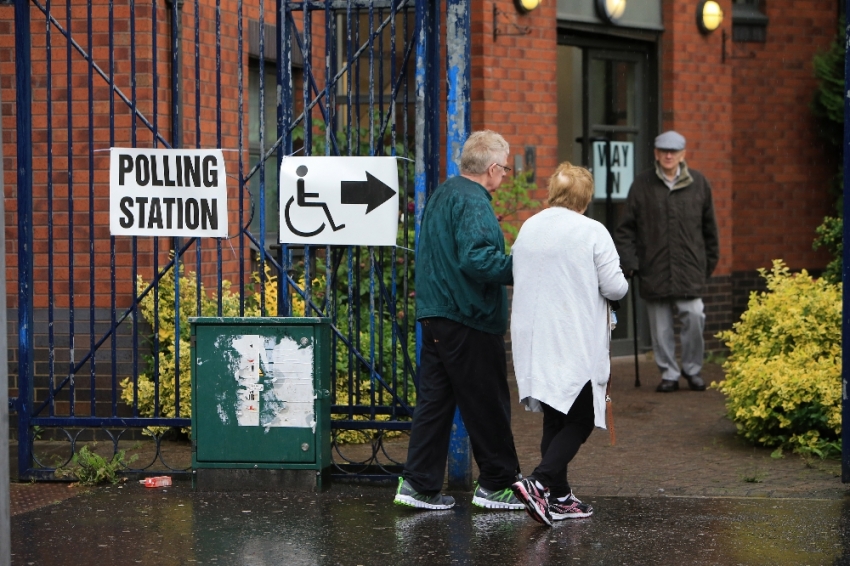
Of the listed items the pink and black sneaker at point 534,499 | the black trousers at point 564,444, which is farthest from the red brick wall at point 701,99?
the pink and black sneaker at point 534,499

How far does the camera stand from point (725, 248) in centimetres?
1395

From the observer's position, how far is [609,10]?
12766 mm

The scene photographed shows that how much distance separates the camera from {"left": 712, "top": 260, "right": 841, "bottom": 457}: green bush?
816 centimetres

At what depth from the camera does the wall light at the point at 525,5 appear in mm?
11873

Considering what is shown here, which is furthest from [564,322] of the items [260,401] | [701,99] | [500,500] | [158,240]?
[701,99]

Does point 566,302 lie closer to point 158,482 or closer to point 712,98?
point 158,482

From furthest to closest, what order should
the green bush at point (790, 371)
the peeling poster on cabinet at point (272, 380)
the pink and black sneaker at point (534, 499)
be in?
1. the green bush at point (790, 371)
2. the peeling poster on cabinet at point (272, 380)
3. the pink and black sneaker at point (534, 499)

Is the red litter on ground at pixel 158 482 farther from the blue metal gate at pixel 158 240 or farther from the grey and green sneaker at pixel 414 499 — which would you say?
the grey and green sneaker at pixel 414 499

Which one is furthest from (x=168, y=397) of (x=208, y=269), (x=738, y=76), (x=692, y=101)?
(x=738, y=76)

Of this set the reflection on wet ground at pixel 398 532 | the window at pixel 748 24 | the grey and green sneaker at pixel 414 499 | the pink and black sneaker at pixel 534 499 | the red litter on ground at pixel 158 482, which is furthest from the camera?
the window at pixel 748 24

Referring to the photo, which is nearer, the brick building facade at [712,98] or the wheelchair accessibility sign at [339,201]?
the wheelchair accessibility sign at [339,201]

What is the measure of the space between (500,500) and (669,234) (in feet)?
15.7

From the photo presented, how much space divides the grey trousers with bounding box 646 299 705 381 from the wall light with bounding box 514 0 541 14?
267cm

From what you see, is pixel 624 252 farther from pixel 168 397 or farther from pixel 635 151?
pixel 168 397
